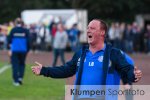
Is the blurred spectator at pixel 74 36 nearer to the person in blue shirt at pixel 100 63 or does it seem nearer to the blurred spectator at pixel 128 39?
the blurred spectator at pixel 128 39

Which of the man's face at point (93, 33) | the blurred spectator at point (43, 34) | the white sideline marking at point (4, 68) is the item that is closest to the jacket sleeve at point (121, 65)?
the man's face at point (93, 33)

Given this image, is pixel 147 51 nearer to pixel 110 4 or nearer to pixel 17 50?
pixel 110 4

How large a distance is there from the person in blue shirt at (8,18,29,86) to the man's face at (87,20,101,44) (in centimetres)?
1110

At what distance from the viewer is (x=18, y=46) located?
1881 cm

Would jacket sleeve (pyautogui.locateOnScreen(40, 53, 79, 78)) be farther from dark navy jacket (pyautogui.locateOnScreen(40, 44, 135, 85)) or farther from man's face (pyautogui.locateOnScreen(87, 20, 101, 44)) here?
man's face (pyautogui.locateOnScreen(87, 20, 101, 44))

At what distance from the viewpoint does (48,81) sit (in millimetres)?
20500

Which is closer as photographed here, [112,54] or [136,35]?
[112,54]

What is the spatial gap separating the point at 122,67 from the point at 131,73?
0.15 m

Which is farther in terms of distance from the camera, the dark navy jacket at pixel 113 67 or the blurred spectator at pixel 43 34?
the blurred spectator at pixel 43 34

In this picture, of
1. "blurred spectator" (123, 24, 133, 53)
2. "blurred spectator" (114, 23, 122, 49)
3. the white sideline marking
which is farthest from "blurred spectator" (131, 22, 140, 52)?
the white sideline marking

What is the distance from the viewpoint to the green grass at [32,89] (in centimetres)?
1580

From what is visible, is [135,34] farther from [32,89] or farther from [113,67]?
[113,67]

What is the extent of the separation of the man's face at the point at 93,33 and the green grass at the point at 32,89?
8.05 meters

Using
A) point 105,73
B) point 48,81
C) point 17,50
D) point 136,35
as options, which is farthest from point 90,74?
point 136,35
